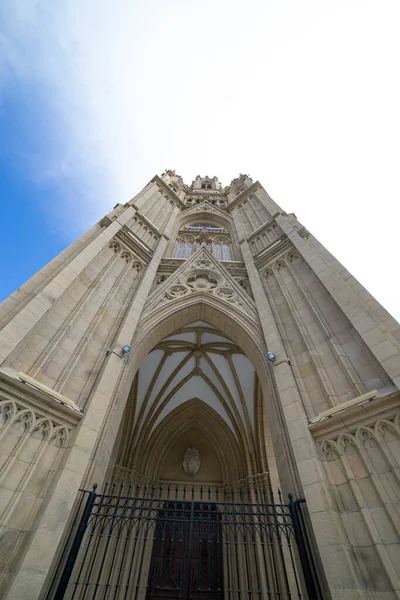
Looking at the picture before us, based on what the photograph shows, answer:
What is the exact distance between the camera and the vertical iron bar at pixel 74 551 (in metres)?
3.45

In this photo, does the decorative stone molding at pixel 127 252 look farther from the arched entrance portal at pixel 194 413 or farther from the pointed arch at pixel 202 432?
the pointed arch at pixel 202 432

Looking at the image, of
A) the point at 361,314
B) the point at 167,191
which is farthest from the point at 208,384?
the point at 167,191

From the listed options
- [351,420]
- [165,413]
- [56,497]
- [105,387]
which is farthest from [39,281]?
[165,413]

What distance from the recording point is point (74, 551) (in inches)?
146

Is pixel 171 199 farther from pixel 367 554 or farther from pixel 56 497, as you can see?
pixel 367 554

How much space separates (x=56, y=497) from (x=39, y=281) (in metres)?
4.36

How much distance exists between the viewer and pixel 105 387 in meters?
5.40

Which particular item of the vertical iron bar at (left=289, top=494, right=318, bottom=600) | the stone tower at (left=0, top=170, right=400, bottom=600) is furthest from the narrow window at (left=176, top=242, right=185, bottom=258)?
the vertical iron bar at (left=289, top=494, right=318, bottom=600)

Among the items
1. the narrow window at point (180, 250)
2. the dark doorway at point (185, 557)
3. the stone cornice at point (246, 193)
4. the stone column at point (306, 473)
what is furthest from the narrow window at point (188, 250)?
the dark doorway at point (185, 557)

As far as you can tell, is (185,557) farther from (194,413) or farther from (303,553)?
(303,553)

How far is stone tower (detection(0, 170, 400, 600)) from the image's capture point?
145 inches

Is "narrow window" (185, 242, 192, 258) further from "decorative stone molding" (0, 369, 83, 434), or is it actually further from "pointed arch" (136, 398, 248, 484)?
"decorative stone molding" (0, 369, 83, 434)

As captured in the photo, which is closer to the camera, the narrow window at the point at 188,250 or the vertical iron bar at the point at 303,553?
the vertical iron bar at the point at 303,553

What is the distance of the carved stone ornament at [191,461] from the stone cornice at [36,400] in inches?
329
